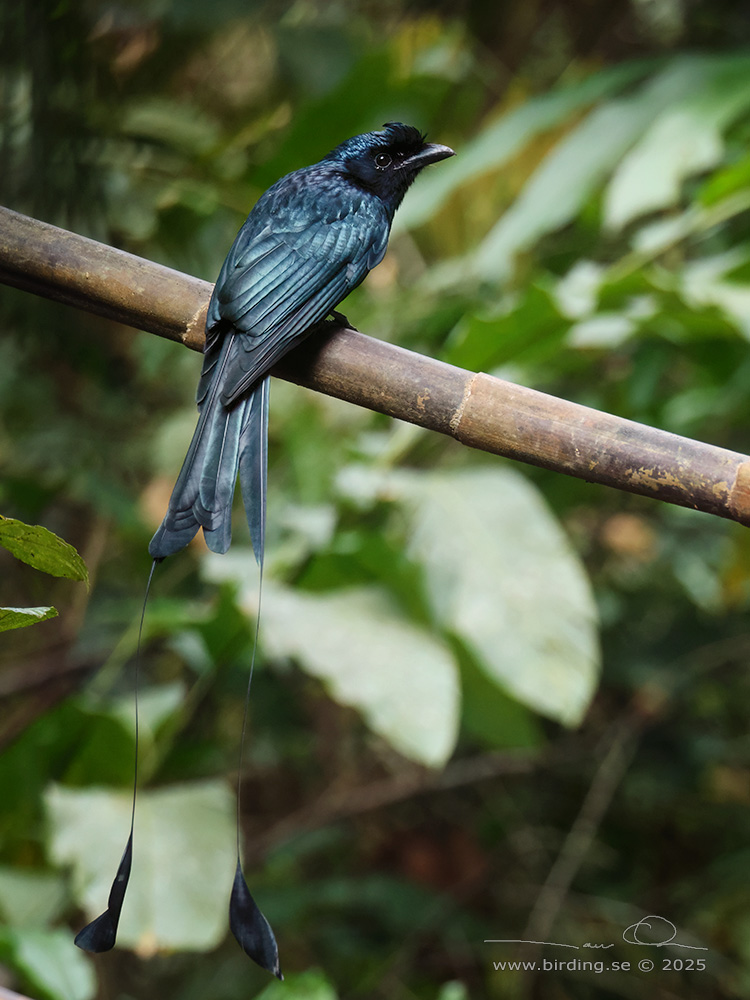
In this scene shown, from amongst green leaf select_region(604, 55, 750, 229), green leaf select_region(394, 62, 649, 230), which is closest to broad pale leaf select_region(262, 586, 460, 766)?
green leaf select_region(604, 55, 750, 229)

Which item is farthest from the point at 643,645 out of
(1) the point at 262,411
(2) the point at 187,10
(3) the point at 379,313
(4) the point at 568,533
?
(2) the point at 187,10

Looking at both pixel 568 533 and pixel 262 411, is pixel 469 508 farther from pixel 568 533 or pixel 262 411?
pixel 568 533

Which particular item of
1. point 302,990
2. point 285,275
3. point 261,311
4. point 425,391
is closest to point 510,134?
point 285,275

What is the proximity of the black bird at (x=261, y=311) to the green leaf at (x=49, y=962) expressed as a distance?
673mm

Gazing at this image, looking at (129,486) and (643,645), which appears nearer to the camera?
(643,645)

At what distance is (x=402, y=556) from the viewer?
73.0 inches

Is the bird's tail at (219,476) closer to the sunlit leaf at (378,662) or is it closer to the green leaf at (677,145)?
the sunlit leaf at (378,662)

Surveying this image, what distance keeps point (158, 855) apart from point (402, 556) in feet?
2.39

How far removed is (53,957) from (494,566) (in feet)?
3.47

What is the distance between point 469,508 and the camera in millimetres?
1986

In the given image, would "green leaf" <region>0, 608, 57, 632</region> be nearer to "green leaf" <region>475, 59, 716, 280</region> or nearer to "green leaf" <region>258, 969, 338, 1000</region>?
"green leaf" <region>258, 969, 338, 1000</region>

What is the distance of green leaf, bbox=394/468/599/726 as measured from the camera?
1690mm

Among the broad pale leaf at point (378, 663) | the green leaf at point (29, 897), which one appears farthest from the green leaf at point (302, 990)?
the green leaf at point (29, 897)

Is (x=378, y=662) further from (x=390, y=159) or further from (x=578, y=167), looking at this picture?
(x=578, y=167)
